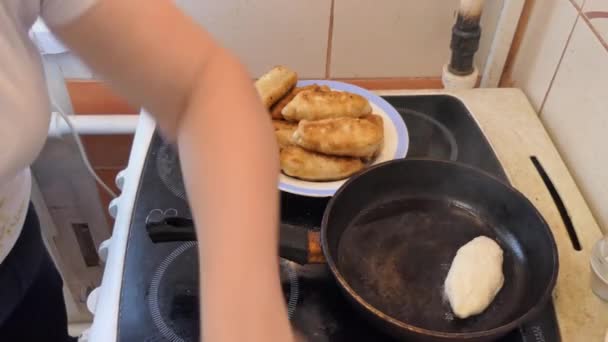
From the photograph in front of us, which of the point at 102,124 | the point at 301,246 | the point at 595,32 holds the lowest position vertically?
the point at 102,124


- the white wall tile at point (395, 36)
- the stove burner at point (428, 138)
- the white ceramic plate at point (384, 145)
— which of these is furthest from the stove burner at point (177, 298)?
the white wall tile at point (395, 36)

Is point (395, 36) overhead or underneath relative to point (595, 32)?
underneath

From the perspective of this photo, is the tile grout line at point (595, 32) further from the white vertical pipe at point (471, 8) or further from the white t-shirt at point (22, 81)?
the white t-shirt at point (22, 81)

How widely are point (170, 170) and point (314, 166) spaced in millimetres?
163

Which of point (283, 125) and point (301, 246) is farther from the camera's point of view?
point (283, 125)

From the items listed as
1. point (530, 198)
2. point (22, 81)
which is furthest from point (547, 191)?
point (22, 81)

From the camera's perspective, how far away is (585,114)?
0.62 meters

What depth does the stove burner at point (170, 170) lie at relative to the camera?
2.03 ft

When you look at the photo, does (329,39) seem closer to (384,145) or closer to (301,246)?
(384,145)

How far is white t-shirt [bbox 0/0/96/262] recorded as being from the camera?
0.40 m

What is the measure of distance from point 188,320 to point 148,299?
1.7 inches

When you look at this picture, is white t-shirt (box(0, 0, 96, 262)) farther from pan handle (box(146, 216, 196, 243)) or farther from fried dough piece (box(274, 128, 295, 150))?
fried dough piece (box(274, 128, 295, 150))

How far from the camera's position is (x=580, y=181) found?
2.08 ft

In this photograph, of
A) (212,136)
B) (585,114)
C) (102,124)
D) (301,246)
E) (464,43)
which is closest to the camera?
(212,136)
